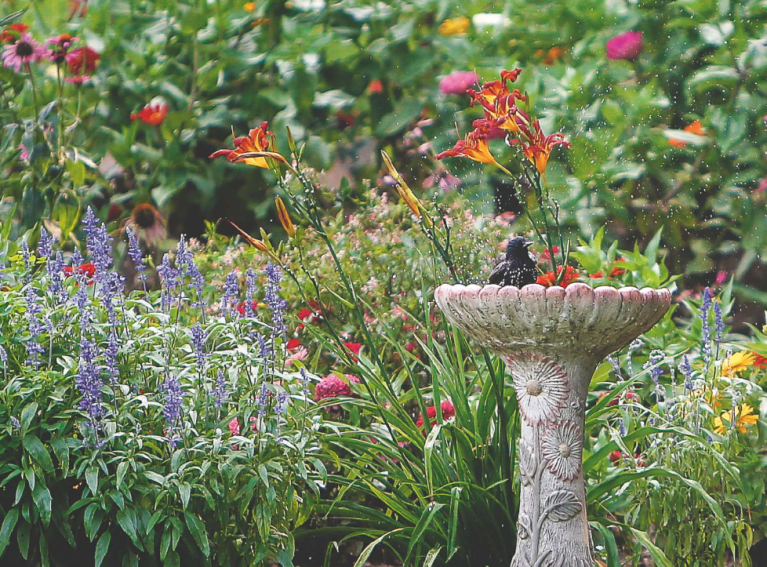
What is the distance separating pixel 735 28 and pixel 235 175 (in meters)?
2.49

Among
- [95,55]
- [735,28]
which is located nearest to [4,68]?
[95,55]

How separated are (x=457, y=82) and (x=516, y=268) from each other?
2.41 meters

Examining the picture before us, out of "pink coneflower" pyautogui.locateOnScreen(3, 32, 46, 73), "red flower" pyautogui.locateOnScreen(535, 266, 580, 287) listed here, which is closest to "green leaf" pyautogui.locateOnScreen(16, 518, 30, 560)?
"red flower" pyautogui.locateOnScreen(535, 266, 580, 287)

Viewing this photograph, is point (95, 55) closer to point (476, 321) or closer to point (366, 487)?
point (366, 487)

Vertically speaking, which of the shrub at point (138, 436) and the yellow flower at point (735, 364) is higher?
the shrub at point (138, 436)

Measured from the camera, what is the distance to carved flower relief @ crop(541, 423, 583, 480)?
6.38 ft

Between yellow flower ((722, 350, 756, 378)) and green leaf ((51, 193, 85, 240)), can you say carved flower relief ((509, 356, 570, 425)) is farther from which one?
green leaf ((51, 193, 85, 240))

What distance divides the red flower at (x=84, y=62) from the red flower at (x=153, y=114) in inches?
12.3

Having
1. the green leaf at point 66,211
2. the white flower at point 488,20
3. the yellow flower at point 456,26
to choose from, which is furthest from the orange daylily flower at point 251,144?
the yellow flower at point 456,26

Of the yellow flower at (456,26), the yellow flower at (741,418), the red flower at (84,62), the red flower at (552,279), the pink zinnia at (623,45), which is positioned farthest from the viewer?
the yellow flower at (456,26)

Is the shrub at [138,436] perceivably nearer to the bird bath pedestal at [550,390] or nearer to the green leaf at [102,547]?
the green leaf at [102,547]

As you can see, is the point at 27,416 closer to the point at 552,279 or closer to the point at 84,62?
the point at 552,279

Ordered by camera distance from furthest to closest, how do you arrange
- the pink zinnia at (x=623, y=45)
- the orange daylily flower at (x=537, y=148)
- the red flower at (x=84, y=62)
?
1. the red flower at (x=84, y=62)
2. the pink zinnia at (x=623, y=45)
3. the orange daylily flower at (x=537, y=148)

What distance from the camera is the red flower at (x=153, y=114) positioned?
458cm
